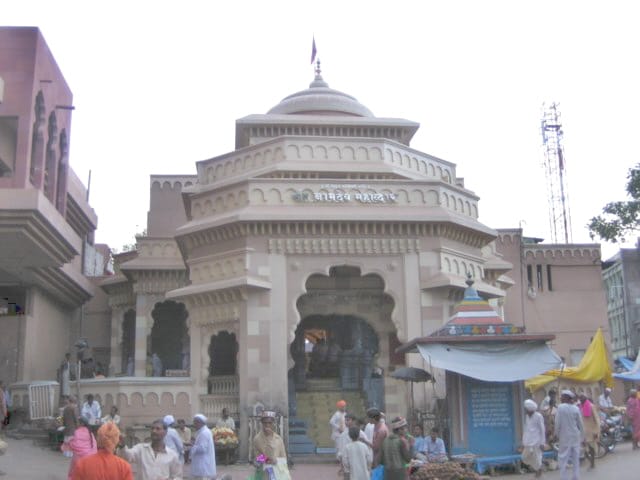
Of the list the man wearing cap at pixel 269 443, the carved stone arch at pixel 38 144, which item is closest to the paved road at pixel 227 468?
the man wearing cap at pixel 269 443

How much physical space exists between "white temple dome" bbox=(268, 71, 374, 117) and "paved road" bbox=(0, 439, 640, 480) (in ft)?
38.5

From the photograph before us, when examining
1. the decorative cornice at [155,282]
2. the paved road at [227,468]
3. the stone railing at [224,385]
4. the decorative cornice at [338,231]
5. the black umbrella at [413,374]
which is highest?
the decorative cornice at [338,231]

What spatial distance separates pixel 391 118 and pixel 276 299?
26.0 ft

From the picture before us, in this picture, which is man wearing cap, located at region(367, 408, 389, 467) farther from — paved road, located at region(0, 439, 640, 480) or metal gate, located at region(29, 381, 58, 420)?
metal gate, located at region(29, 381, 58, 420)

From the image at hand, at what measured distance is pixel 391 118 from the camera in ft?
78.8

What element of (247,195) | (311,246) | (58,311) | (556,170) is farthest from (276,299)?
(556,170)

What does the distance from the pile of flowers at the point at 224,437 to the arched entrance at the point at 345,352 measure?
10.9 feet

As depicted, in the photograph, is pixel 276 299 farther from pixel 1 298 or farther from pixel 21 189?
pixel 1 298

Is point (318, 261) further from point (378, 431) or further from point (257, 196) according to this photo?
point (378, 431)

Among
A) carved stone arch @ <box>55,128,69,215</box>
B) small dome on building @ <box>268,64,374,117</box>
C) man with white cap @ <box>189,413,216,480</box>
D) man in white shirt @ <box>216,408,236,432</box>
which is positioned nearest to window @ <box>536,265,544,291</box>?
small dome on building @ <box>268,64,374,117</box>

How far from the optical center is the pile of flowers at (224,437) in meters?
16.6

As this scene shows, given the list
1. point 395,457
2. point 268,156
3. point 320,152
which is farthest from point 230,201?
point 395,457

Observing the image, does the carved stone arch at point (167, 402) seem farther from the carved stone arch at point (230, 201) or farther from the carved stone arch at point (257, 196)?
the carved stone arch at point (257, 196)

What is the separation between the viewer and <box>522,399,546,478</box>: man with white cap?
13.0 meters
